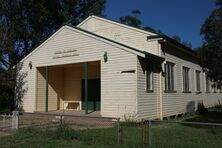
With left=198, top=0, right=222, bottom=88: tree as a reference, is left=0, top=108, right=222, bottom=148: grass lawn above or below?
below

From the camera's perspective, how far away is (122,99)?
595 inches

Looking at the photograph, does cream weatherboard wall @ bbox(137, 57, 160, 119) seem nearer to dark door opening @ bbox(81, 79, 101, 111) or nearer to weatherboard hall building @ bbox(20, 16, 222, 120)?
weatherboard hall building @ bbox(20, 16, 222, 120)

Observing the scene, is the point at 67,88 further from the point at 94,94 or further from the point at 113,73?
the point at 113,73

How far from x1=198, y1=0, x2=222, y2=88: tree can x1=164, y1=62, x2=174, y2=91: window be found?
16.2 feet

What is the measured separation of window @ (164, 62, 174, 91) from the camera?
18016 mm

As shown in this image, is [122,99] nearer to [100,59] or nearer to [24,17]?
[100,59]

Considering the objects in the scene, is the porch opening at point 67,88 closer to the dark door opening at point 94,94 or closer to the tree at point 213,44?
the dark door opening at point 94,94

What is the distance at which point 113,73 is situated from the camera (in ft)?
51.0

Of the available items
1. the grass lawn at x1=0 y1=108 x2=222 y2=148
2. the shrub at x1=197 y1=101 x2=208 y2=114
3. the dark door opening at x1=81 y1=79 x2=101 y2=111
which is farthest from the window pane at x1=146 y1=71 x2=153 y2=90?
the shrub at x1=197 y1=101 x2=208 y2=114

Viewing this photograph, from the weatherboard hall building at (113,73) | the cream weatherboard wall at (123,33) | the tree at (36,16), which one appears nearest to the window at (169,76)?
the weatherboard hall building at (113,73)

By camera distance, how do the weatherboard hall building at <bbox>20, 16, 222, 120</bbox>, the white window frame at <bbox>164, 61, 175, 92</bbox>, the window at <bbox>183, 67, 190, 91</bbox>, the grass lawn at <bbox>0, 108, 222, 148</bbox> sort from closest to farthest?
the grass lawn at <bbox>0, 108, 222, 148</bbox> < the weatherboard hall building at <bbox>20, 16, 222, 120</bbox> < the white window frame at <bbox>164, 61, 175, 92</bbox> < the window at <bbox>183, 67, 190, 91</bbox>

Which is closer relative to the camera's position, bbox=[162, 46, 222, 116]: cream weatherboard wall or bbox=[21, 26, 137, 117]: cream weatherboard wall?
bbox=[21, 26, 137, 117]: cream weatherboard wall

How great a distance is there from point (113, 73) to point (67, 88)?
24.6 ft

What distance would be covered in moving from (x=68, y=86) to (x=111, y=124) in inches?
345
